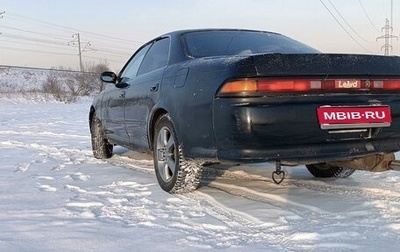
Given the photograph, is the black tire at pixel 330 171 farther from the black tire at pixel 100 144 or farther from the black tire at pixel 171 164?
the black tire at pixel 100 144

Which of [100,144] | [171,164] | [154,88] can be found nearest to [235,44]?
[154,88]

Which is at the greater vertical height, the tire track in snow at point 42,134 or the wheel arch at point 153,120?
the wheel arch at point 153,120

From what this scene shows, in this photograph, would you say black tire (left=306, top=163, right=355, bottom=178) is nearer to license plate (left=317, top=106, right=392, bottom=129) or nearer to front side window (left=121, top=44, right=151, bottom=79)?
license plate (left=317, top=106, right=392, bottom=129)

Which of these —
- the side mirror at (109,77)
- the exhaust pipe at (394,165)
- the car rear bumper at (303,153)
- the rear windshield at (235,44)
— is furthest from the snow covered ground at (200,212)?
the rear windshield at (235,44)

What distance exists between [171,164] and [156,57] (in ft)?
4.23

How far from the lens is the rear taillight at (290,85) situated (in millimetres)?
2971

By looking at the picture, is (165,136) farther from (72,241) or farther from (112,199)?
(72,241)

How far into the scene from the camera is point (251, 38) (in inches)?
171

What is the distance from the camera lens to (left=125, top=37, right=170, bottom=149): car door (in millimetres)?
4281

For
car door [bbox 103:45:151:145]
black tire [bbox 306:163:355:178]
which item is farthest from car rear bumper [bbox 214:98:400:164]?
car door [bbox 103:45:151:145]

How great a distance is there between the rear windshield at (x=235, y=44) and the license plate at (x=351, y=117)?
1.18m

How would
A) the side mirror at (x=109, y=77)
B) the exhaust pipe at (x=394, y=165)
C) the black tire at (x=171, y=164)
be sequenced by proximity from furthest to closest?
the side mirror at (x=109, y=77) < the black tire at (x=171, y=164) < the exhaust pipe at (x=394, y=165)

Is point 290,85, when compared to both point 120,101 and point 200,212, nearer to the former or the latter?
point 200,212

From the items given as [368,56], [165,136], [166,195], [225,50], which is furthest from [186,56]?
[368,56]
